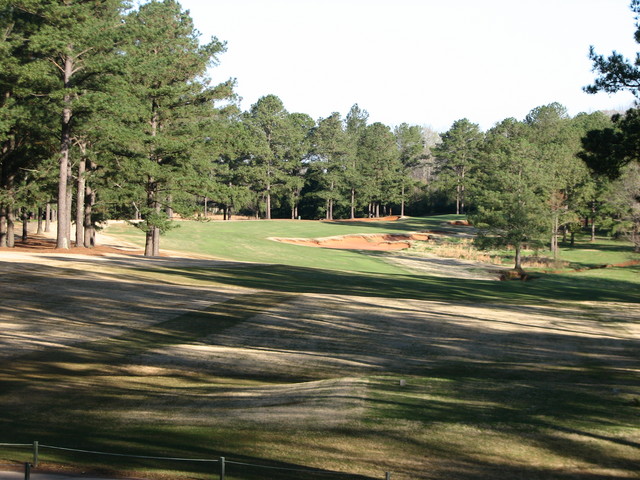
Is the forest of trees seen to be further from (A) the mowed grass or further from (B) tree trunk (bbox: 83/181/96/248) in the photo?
(A) the mowed grass

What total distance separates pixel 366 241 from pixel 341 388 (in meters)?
62.2

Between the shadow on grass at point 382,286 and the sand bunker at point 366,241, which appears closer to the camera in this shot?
the shadow on grass at point 382,286

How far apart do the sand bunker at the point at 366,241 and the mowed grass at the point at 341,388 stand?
39937 millimetres

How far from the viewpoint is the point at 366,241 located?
7450 cm

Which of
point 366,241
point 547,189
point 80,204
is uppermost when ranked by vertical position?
point 547,189

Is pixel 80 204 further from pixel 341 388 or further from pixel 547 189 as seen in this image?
pixel 547 189

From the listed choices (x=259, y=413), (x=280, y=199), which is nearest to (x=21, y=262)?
(x=259, y=413)

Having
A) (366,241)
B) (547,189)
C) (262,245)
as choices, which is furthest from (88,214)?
(547,189)

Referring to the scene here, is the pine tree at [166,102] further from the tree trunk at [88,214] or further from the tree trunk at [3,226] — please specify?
the tree trunk at [3,226]

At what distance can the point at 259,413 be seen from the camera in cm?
1130

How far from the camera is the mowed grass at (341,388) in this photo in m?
9.02

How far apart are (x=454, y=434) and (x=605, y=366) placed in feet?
26.4

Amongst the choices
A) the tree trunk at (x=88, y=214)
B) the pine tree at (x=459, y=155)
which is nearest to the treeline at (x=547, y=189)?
the pine tree at (x=459, y=155)

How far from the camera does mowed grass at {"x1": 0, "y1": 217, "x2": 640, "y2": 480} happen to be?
9016 millimetres
